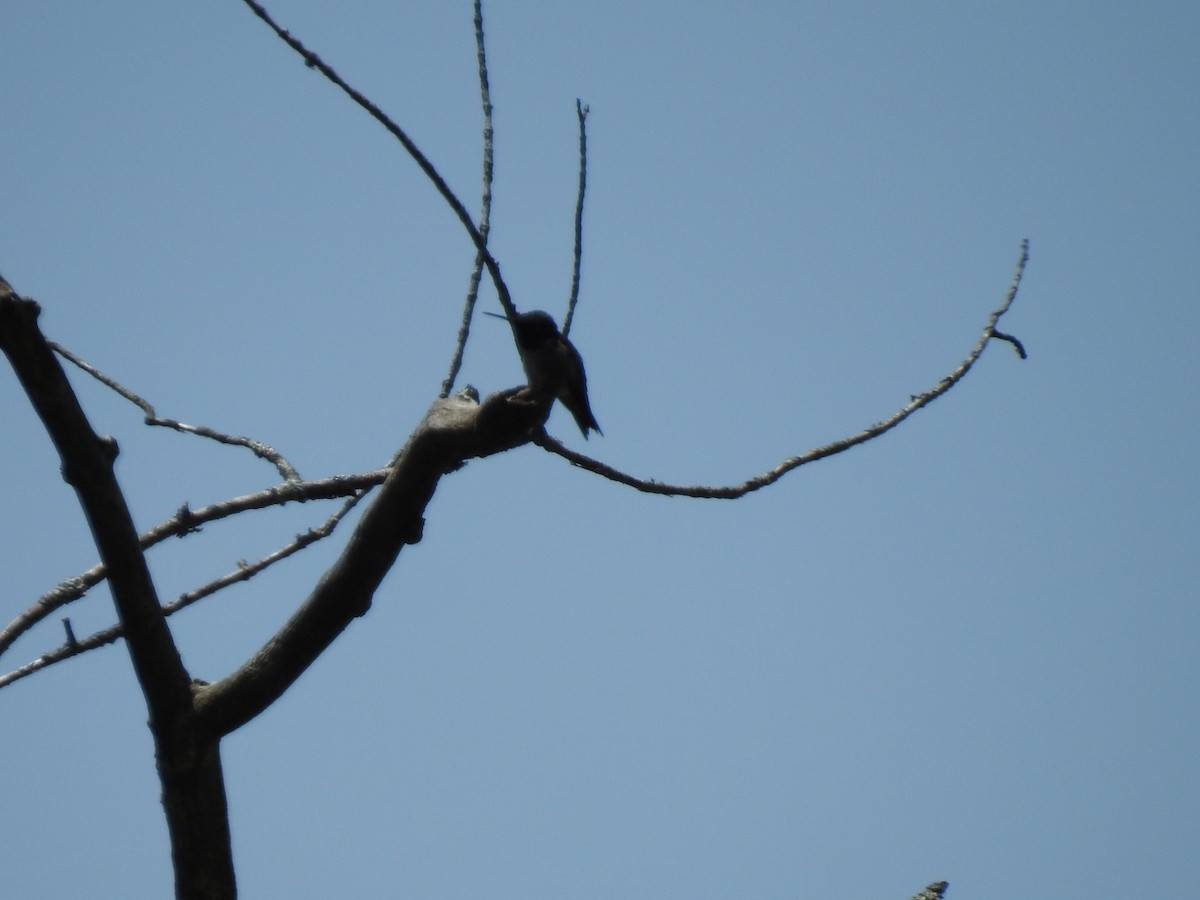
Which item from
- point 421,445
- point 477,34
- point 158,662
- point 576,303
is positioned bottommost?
point 158,662

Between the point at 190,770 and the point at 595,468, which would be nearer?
the point at 190,770

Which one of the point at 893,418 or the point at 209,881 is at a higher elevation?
the point at 893,418

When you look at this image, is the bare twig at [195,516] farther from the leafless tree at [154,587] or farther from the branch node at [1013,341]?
the branch node at [1013,341]

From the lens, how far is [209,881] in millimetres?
2244

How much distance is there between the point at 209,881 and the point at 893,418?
6.08 ft

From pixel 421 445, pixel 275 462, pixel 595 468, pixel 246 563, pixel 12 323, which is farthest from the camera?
pixel 275 462

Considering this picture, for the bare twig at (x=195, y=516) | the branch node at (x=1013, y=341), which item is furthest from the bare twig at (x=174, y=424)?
the branch node at (x=1013, y=341)

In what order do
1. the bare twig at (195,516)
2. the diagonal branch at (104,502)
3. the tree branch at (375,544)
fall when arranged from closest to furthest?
the diagonal branch at (104,502) < the tree branch at (375,544) < the bare twig at (195,516)

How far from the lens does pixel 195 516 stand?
292cm

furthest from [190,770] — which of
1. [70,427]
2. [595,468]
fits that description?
[595,468]

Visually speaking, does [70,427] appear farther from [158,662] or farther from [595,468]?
[595,468]

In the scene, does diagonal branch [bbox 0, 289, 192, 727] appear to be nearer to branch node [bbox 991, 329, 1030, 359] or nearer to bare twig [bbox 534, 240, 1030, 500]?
bare twig [bbox 534, 240, 1030, 500]

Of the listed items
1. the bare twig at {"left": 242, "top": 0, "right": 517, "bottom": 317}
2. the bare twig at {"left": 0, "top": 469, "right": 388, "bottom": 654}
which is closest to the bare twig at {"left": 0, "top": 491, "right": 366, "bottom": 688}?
the bare twig at {"left": 0, "top": 469, "right": 388, "bottom": 654}

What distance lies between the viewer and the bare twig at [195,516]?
269 centimetres
